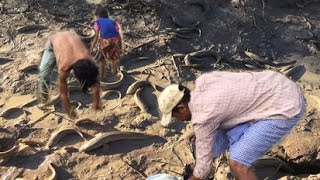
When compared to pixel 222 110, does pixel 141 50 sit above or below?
below

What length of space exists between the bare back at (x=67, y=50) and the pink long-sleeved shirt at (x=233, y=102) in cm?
205

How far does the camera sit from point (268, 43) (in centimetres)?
966

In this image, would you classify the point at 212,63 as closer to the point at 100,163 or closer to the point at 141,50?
the point at 141,50

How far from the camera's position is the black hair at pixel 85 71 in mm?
5504

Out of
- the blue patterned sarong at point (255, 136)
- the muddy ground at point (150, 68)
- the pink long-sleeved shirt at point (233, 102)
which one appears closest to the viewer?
the pink long-sleeved shirt at point (233, 102)

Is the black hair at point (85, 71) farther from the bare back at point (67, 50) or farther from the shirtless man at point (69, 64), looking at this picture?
the bare back at point (67, 50)

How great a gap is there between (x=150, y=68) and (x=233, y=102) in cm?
433

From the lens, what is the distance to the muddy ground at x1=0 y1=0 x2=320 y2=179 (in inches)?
243

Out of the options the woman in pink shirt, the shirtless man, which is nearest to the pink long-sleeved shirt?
the woman in pink shirt

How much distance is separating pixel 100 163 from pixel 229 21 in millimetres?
4809

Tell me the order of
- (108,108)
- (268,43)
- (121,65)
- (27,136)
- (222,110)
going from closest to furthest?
(222,110) < (27,136) < (108,108) < (121,65) < (268,43)

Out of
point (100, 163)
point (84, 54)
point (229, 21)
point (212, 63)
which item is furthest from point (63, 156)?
point (229, 21)

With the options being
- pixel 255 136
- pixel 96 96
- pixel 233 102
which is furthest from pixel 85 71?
pixel 255 136

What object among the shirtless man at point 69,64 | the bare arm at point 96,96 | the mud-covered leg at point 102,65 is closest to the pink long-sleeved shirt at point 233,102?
the shirtless man at point 69,64
